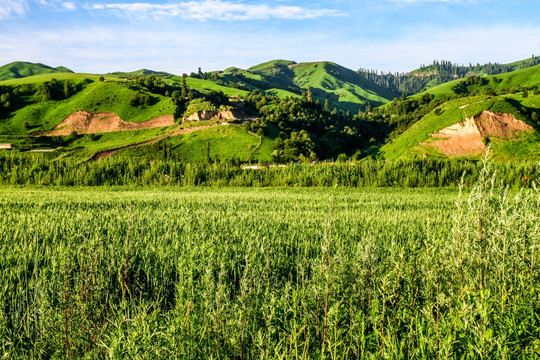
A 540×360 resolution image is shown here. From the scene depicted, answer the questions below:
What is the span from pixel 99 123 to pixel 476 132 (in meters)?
130

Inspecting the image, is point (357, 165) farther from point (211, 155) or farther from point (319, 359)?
point (211, 155)

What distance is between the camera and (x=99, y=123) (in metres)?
124

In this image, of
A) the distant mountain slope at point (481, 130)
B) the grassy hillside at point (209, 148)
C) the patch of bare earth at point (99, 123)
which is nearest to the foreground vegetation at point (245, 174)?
the distant mountain slope at point (481, 130)

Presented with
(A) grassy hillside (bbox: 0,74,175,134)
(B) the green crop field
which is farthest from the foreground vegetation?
(A) grassy hillside (bbox: 0,74,175,134)

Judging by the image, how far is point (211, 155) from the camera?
106 meters

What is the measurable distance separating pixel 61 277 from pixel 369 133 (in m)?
187

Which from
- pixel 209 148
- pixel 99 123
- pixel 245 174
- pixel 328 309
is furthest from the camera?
pixel 99 123

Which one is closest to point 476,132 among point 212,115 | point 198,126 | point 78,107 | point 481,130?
point 481,130

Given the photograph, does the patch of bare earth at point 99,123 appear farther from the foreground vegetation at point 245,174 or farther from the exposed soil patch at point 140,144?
the foreground vegetation at point 245,174

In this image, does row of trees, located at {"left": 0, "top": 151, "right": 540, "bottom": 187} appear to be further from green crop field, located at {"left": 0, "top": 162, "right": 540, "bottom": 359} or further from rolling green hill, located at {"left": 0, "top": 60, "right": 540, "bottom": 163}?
rolling green hill, located at {"left": 0, "top": 60, "right": 540, "bottom": 163}

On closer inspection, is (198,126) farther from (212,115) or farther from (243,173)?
(243,173)

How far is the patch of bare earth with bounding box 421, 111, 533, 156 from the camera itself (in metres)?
89.9

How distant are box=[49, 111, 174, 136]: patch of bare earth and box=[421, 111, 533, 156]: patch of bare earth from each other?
3847 inches

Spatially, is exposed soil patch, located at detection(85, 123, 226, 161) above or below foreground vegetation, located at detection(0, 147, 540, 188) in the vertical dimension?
above
